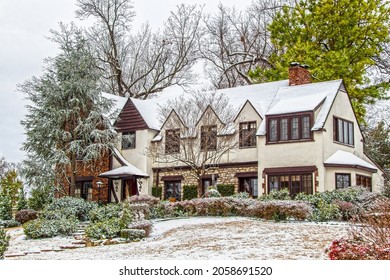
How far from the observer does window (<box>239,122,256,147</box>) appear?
21.6 metres

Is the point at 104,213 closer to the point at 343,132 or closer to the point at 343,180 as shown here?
the point at 343,180

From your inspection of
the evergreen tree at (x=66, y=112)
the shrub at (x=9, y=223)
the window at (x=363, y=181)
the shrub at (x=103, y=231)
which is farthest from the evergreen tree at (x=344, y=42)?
the shrub at (x=9, y=223)

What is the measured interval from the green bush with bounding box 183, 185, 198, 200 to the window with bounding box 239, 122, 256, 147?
271 cm

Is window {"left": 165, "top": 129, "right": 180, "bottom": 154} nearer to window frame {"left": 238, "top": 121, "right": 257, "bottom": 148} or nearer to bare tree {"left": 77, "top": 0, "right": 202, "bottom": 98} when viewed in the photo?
window frame {"left": 238, "top": 121, "right": 257, "bottom": 148}

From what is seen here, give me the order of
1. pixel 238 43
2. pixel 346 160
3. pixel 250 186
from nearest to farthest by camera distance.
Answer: pixel 346 160
pixel 250 186
pixel 238 43

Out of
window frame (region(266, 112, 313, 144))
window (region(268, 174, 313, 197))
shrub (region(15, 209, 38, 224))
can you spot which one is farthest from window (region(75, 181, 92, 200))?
window frame (region(266, 112, 313, 144))

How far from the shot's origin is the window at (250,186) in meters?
21.3

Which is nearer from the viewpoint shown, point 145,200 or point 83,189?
point 145,200

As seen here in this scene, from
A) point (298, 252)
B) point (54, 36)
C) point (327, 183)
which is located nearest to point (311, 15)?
point (327, 183)

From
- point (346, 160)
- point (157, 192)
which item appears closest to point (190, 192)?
A: point (157, 192)

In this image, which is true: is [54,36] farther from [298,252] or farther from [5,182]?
[298,252]

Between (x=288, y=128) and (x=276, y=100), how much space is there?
1.80m

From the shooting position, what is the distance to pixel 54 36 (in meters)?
21.5

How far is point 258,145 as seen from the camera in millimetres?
21031
